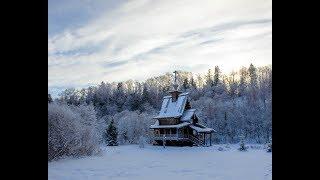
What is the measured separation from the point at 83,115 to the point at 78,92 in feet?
67.0

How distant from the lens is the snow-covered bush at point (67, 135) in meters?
20.0

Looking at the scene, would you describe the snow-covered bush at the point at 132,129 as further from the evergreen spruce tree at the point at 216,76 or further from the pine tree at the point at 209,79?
the evergreen spruce tree at the point at 216,76

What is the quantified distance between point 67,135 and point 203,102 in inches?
1174

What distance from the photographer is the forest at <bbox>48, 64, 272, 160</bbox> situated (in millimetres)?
40750

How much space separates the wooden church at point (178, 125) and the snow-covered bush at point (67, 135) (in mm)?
13094

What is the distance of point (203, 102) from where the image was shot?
48.2 metres

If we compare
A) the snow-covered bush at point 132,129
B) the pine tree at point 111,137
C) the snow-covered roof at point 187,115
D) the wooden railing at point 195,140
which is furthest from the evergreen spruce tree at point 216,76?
the pine tree at point 111,137

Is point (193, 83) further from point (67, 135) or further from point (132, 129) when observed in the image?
point (67, 135)

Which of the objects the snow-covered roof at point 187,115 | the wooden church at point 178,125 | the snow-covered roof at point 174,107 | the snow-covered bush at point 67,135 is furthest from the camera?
the snow-covered roof at point 174,107

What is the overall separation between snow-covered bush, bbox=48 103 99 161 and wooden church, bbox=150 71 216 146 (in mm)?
13094
